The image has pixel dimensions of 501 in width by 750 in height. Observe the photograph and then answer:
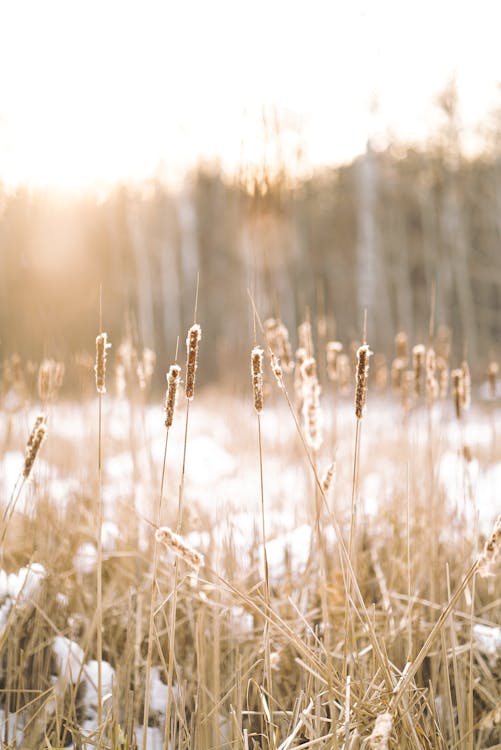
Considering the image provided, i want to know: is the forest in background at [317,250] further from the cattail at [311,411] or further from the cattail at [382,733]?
the cattail at [382,733]

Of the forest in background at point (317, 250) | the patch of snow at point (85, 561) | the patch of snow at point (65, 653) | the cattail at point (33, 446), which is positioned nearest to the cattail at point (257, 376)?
the cattail at point (33, 446)

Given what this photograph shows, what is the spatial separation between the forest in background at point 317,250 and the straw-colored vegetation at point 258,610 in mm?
7209

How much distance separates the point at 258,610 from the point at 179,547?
114mm

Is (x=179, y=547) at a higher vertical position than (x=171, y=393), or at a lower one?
lower

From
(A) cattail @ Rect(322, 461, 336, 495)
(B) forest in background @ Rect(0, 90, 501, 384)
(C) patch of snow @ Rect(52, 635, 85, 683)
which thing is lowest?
(C) patch of snow @ Rect(52, 635, 85, 683)

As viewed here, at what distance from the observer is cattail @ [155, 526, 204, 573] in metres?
0.76

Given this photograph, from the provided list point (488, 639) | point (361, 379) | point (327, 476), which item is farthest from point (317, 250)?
point (361, 379)

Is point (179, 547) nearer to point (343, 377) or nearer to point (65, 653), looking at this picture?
point (65, 653)

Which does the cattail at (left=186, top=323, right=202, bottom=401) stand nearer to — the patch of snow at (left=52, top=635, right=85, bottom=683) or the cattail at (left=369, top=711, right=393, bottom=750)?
the cattail at (left=369, top=711, right=393, bottom=750)

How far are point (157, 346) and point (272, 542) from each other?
13418 millimetres

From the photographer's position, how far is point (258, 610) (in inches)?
30.5

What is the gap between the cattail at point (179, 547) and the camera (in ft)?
2.49

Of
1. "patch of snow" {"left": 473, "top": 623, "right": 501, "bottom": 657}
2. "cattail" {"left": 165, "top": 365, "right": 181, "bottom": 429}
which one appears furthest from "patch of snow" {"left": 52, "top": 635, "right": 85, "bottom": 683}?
"patch of snow" {"left": 473, "top": 623, "right": 501, "bottom": 657}

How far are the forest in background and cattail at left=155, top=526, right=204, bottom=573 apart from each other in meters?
8.05
